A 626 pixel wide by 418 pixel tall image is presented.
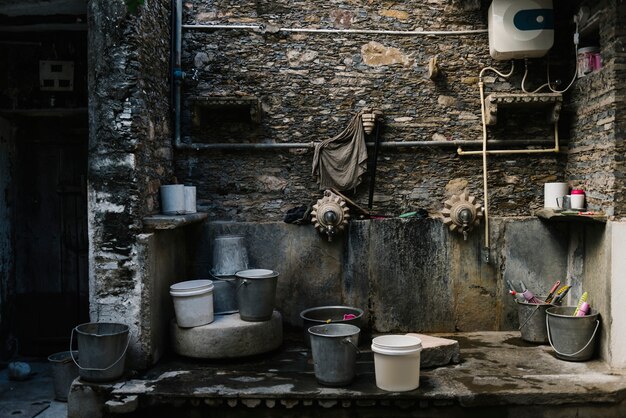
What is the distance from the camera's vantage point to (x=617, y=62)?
5.39 meters

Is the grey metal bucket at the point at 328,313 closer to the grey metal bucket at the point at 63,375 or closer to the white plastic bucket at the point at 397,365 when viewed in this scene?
the white plastic bucket at the point at 397,365

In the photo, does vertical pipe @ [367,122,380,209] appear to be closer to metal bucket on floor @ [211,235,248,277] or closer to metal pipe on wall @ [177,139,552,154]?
metal pipe on wall @ [177,139,552,154]

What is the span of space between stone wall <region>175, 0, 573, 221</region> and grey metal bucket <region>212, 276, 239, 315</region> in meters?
1.53

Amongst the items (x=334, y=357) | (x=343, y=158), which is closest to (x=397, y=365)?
(x=334, y=357)

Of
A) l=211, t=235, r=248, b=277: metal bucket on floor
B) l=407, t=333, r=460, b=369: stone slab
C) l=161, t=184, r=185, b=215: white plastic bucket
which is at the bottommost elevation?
l=407, t=333, r=460, b=369: stone slab

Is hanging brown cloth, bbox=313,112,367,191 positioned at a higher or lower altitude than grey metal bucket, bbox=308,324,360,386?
higher

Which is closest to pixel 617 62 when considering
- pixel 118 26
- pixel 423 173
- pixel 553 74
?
pixel 553 74

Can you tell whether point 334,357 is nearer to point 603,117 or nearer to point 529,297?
point 529,297

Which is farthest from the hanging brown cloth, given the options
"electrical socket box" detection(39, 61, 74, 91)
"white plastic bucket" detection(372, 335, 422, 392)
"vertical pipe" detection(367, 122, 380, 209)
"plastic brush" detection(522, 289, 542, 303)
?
"electrical socket box" detection(39, 61, 74, 91)

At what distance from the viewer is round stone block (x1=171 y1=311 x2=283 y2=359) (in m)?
5.48

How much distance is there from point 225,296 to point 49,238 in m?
2.19

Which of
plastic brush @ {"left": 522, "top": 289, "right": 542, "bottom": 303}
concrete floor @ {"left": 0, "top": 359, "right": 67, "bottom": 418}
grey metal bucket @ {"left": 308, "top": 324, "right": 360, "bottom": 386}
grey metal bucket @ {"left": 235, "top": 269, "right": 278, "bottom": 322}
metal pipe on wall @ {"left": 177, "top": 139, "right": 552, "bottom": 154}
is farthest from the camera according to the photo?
metal pipe on wall @ {"left": 177, "top": 139, "right": 552, "bottom": 154}

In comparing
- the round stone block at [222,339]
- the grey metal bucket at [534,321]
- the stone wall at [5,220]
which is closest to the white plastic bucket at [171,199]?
the round stone block at [222,339]

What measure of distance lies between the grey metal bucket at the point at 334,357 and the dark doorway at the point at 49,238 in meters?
3.05
